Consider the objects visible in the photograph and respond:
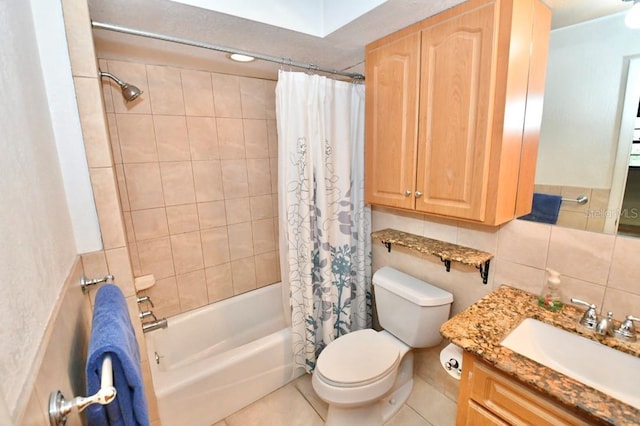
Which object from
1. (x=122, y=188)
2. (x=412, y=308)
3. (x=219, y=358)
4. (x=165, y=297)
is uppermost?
(x=122, y=188)

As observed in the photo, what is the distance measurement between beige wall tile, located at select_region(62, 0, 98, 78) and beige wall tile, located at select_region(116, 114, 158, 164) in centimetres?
78

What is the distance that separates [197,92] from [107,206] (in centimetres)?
112

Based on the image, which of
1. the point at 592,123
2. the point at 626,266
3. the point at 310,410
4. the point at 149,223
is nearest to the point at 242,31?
the point at 149,223

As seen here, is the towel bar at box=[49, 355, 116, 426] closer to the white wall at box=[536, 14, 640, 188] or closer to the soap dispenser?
the soap dispenser

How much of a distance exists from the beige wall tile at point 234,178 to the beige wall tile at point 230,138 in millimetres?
51

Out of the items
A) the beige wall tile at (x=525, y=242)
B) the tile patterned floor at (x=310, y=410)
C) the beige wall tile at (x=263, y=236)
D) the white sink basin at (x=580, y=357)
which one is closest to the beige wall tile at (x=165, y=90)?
the beige wall tile at (x=263, y=236)

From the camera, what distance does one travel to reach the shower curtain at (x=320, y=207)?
1618 millimetres

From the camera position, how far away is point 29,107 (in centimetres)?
76

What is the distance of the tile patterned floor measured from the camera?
1.64 meters

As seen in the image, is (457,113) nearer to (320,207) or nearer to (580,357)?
(320,207)

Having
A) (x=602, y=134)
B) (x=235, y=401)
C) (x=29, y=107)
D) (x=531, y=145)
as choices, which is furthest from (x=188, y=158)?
(x=602, y=134)

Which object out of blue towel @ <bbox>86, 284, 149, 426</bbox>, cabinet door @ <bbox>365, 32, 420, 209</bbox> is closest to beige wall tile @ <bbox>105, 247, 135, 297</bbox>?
blue towel @ <bbox>86, 284, 149, 426</bbox>

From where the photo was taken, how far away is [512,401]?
36.5 inches

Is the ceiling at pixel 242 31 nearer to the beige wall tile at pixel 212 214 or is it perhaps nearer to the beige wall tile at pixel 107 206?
the beige wall tile at pixel 107 206
